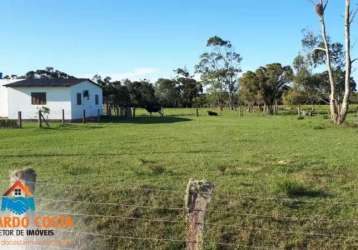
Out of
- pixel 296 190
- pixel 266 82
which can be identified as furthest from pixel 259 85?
pixel 296 190

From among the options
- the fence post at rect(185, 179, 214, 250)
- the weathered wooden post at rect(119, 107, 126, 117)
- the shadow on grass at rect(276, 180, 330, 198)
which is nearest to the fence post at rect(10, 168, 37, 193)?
the fence post at rect(185, 179, 214, 250)

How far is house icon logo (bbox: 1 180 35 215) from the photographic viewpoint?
481 cm

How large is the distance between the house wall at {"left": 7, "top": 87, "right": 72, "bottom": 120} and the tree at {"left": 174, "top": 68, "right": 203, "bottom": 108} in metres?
50.3

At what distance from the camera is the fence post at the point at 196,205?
4520 millimetres

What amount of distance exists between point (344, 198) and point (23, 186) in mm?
5235

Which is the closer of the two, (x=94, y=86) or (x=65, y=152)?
(x=65, y=152)

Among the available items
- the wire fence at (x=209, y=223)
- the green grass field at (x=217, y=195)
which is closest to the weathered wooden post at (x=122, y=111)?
the green grass field at (x=217, y=195)

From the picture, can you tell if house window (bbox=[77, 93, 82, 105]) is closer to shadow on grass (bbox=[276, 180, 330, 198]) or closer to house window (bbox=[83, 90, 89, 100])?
house window (bbox=[83, 90, 89, 100])

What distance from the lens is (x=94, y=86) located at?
41.0 m

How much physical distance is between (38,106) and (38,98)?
2.18ft

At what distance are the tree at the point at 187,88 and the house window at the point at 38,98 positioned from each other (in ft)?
165

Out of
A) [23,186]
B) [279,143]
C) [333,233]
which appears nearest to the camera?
[23,186]

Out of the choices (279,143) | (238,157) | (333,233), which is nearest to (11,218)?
(333,233)

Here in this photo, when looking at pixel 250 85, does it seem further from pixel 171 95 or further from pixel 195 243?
pixel 195 243
